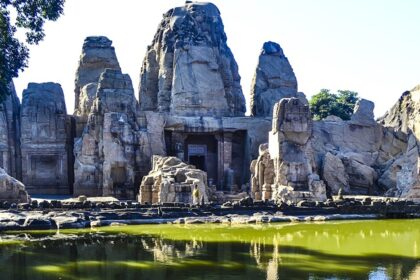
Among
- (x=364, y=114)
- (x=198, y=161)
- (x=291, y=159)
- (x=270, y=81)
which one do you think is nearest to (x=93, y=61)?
(x=198, y=161)

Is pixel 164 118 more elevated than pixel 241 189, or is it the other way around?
pixel 164 118

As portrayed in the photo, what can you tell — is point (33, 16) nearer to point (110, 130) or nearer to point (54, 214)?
point (54, 214)

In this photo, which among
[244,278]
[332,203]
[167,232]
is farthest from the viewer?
[332,203]

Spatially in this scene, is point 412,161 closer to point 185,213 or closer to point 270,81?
point 185,213

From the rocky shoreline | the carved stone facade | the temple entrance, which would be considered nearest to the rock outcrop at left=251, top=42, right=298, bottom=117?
the carved stone facade

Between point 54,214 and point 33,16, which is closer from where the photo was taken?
point 33,16

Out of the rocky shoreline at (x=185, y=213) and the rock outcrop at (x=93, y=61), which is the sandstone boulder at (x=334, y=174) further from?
the rock outcrop at (x=93, y=61)

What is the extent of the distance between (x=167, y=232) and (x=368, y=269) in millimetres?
7084

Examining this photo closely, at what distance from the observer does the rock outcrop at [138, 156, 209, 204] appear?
23.0 m

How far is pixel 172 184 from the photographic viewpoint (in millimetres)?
23188

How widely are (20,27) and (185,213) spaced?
8130mm

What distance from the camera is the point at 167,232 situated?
52.1 feet

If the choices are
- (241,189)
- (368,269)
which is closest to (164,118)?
(241,189)

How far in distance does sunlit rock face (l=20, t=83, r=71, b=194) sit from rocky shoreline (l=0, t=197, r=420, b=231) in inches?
511
